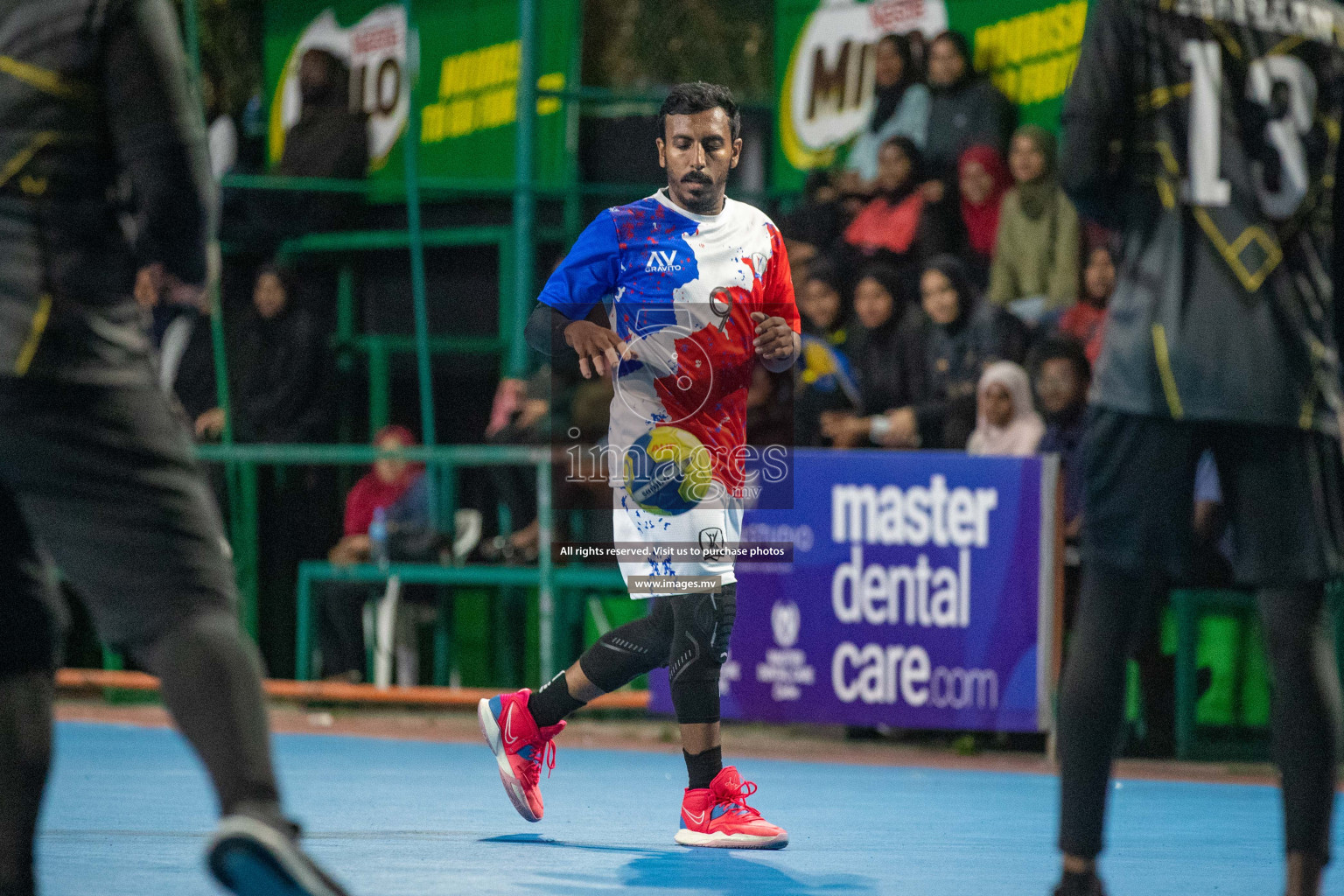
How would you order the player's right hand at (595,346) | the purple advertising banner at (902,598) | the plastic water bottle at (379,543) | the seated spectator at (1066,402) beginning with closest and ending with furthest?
1. the player's right hand at (595,346)
2. the purple advertising banner at (902,598)
3. the seated spectator at (1066,402)
4. the plastic water bottle at (379,543)

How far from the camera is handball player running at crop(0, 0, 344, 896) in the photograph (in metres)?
2.94

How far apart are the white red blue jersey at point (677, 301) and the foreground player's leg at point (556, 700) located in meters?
0.55

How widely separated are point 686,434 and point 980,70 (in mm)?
5990

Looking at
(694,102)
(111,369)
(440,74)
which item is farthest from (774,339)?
(440,74)

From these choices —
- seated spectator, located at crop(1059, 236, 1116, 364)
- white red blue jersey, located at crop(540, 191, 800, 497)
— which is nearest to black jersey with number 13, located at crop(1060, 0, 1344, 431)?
white red blue jersey, located at crop(540, 191, 800, 497)

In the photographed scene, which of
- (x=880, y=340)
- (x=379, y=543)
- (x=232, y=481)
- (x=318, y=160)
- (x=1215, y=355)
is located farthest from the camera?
(x=318, y=160)

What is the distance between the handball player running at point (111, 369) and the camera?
294 cm

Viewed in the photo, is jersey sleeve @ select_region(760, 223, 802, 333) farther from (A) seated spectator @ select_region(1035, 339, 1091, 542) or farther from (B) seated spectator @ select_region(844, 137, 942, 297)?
(B) seated spectator @ select_region(844, 137, 942, 297)

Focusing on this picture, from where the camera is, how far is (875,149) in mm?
10289

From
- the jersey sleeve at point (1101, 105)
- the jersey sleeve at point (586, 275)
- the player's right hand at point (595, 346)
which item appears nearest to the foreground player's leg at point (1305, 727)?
the jersey sleeve at point (1101, 105)

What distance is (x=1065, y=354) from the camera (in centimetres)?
845

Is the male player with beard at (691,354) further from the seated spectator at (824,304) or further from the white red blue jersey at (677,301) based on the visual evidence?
the seated spectator at (824,304)

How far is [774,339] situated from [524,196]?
6.45 metres

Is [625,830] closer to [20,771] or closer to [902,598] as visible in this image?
[20,771]
